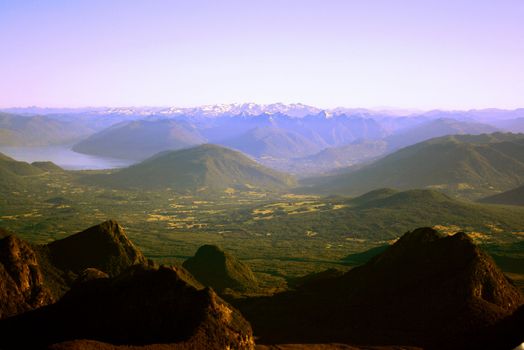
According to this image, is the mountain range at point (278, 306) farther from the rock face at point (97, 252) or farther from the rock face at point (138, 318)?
the rock face at point (97, 252)

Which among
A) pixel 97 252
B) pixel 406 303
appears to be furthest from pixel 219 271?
pixel 406 303

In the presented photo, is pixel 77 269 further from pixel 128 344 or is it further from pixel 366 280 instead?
pixel 366 280

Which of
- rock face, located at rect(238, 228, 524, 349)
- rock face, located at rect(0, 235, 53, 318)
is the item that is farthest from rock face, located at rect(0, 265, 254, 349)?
rock face, located at rect(238, 228, 524, 349)

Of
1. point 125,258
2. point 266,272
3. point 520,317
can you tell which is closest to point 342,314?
point 520,317

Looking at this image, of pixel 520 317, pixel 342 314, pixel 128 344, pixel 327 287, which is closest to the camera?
pixel 128 344

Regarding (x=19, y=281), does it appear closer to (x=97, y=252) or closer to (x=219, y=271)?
(x=97, y=252)

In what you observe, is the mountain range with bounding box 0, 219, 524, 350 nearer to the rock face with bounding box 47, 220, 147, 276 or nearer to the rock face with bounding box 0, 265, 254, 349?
the rock face with bounding box 0, 265, 254, 349
